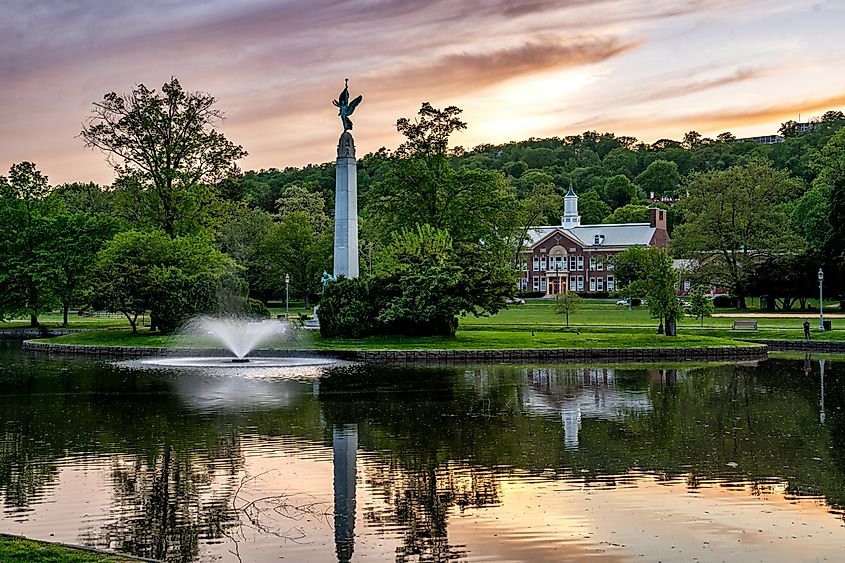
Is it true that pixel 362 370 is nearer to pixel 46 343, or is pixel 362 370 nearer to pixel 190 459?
pixel 190 459

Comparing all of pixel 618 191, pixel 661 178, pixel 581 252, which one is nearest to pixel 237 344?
pixel 581 252

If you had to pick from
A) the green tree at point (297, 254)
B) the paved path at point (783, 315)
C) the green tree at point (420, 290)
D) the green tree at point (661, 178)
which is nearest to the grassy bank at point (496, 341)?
the green tree at point (420, 290)

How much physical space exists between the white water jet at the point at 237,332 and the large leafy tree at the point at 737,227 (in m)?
36.4

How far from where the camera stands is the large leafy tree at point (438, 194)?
54656 mm

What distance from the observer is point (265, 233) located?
85.2 metres

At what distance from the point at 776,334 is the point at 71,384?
105 ft

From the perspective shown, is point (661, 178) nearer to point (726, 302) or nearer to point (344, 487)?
point (726, 302)

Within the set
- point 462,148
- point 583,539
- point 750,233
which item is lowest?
point 583,539

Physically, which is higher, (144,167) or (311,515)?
(144,167)

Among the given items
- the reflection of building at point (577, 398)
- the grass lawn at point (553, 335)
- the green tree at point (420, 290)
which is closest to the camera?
the reflection of building at point (577, 398)

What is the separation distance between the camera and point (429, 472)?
14648 mm

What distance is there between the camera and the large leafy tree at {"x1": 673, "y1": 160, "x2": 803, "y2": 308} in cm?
6856

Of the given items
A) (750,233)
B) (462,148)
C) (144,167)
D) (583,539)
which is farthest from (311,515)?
(750,233)

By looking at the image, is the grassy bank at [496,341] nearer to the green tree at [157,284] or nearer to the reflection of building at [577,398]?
the green tree at [157,284]
